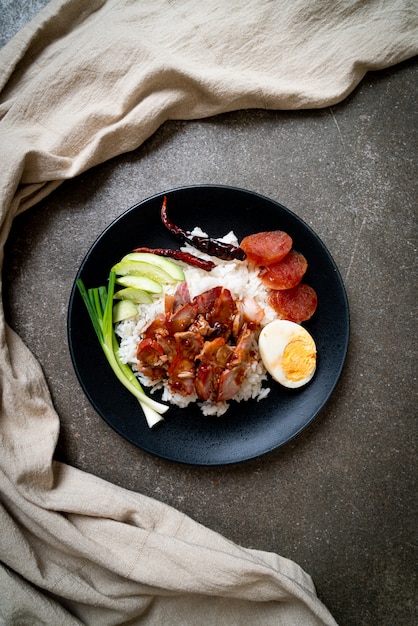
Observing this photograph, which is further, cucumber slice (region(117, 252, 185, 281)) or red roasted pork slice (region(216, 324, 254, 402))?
cucumber slice (region(117, 252, 185, 281))

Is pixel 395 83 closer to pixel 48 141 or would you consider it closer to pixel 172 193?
pixel 172 193

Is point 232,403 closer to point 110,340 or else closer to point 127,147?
point 110,340

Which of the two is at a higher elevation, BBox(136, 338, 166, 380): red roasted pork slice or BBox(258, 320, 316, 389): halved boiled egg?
BBox(136, 338, 166, 380): red roasted pork slice

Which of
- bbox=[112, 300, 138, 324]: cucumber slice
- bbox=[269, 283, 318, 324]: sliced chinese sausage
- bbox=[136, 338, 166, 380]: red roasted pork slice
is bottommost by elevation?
bbox=[269, 283, 318, 324]: sliced chinese sausage

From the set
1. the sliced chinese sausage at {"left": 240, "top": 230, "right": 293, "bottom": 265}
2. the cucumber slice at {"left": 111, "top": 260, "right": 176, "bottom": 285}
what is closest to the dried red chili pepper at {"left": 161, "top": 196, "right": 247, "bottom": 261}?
the sliced chinese sausage at {"left": 240, "top": 230, "right": 293, "bottom": 265}

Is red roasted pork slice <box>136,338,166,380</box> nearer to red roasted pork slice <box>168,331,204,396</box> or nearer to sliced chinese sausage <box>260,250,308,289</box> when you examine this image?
red roasted pork slice <box>168,331,204,396</box>

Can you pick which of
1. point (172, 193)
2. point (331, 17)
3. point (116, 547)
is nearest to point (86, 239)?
point (172, 193)
